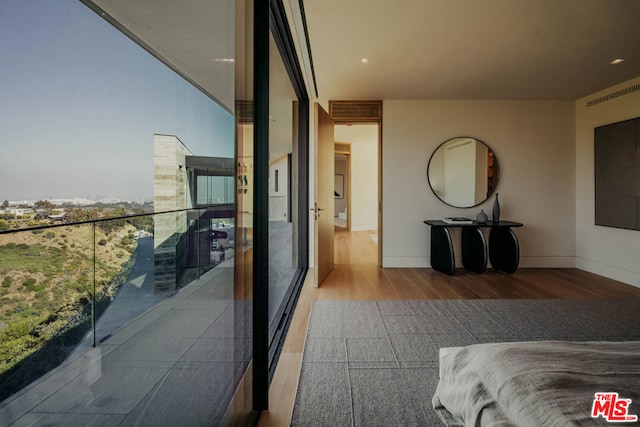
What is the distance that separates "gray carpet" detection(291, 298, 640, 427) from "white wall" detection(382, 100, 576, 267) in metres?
1.55

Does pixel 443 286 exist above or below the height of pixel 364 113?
below

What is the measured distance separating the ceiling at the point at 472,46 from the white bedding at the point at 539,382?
235 centimetres

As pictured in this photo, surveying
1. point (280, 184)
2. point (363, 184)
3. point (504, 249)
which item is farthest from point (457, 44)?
point (363, 184)

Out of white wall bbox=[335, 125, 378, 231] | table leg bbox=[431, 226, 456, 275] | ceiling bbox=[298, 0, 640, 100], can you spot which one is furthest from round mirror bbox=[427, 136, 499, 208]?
white wall bbox=[335, 125, 378, 231]

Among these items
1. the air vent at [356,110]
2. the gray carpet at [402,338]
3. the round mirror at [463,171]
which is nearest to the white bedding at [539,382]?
the gray carpet at [402,338]

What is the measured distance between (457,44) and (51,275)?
3.42m

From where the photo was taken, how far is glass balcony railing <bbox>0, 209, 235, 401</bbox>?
1.14 feet

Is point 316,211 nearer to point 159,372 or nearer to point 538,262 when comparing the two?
point 159,372

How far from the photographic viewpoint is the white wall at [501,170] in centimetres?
461

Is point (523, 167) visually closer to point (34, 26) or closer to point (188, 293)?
point (188, 293)

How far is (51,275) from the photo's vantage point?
40cm

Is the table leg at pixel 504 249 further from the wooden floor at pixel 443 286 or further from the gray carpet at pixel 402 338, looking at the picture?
the gray carpet at pixel 402 338

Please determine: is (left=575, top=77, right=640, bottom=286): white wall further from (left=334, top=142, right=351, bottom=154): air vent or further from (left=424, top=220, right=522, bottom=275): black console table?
(left=334, top=142, right=351, bottom=154): air vent

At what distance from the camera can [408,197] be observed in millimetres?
4668
